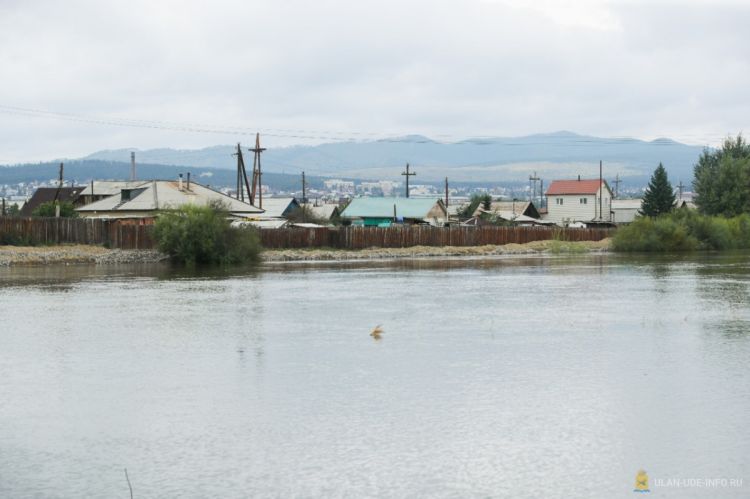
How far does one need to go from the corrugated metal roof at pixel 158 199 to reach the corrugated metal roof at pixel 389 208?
24062 millimetres

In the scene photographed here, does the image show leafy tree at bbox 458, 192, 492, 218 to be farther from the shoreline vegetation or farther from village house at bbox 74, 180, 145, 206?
village house at bbox 74, 180, 145, 206

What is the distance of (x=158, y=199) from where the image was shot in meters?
63.4

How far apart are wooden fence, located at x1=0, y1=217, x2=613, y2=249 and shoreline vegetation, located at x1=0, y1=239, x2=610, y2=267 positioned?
0.92 m

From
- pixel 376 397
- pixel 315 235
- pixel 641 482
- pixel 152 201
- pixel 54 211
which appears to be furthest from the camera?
pixel 54 211

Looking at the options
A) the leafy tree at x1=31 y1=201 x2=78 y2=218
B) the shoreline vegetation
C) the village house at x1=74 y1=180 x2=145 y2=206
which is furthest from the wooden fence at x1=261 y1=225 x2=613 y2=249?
the village house at x1=74 y1=180 x2=145 y2=206

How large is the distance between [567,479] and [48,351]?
40.7ft

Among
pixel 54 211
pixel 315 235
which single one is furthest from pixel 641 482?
pixel 54 211

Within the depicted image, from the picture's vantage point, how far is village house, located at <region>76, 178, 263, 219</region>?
62.4 meters

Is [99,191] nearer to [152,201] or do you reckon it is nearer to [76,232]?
[152,201]

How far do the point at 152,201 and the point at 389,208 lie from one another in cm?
3249

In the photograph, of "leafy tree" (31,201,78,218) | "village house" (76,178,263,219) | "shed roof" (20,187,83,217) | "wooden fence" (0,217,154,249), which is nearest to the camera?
"wooden fence" (0,217,154,249)

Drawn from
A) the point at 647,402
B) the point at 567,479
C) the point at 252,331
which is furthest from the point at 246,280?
the point at 567,479

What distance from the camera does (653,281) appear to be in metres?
37.0

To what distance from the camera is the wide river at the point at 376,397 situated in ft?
36.3
